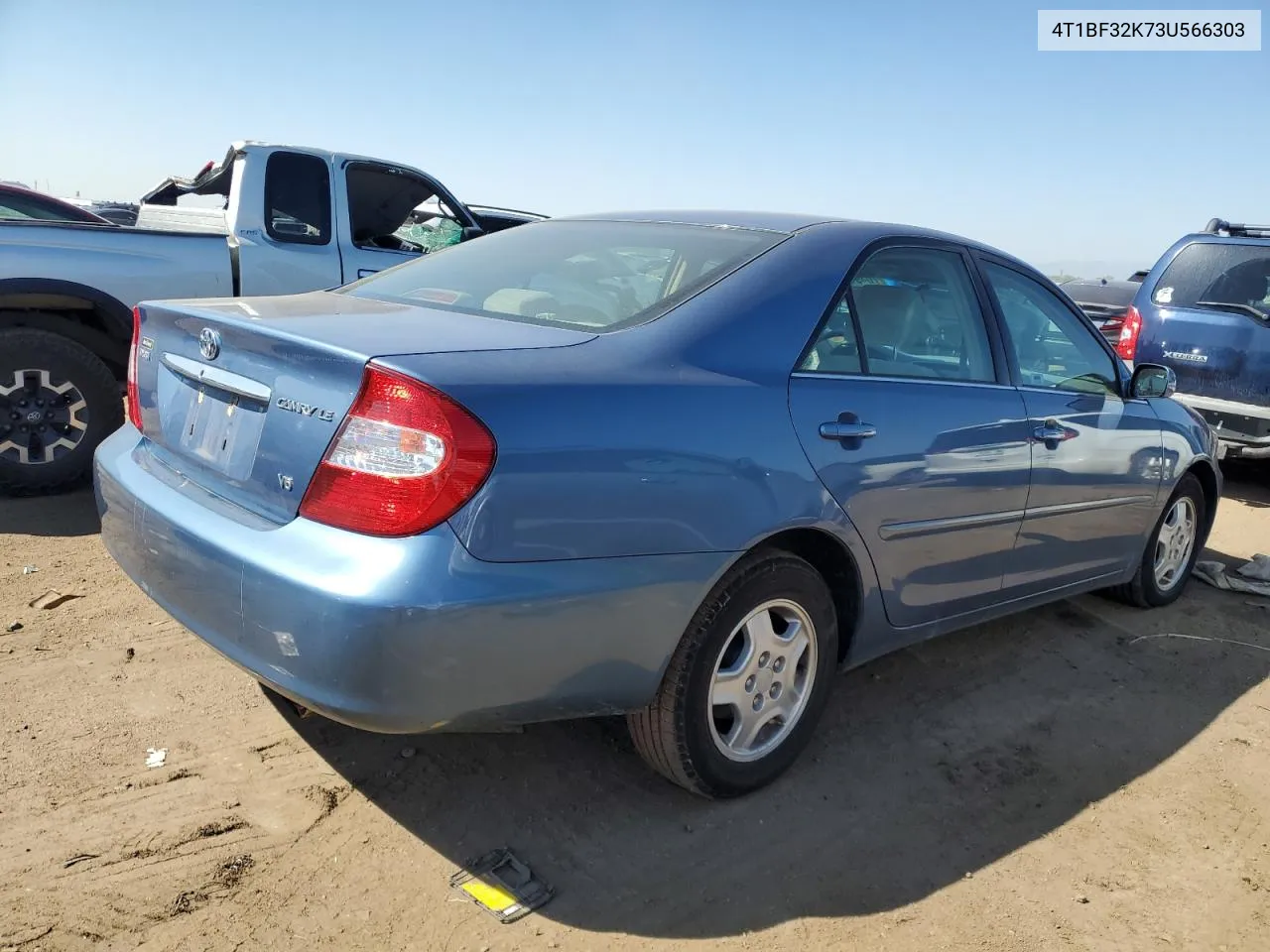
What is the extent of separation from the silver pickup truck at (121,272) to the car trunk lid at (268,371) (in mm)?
2746

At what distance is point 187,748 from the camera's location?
2953 millimetres

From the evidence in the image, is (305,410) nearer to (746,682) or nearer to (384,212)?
(746,682)

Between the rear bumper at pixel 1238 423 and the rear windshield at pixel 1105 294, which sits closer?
the rear bumper at pixel 1238 423

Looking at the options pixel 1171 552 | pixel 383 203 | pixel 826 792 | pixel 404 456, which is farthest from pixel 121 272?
pixel 1171 552

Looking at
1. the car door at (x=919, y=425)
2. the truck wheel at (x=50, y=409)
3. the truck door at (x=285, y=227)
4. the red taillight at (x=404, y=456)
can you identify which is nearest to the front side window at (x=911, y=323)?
the car door at (x=919, y=425)

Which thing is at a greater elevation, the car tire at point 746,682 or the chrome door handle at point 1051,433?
the chrome door handle at point 1051,433

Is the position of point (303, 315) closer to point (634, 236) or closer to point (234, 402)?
point (234, 402)

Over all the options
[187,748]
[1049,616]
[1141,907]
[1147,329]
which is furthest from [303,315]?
[1147,329]

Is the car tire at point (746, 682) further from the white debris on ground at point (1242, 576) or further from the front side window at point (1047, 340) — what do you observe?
the white debris on ground at point (1242, 576)

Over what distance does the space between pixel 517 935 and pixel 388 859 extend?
427 mm

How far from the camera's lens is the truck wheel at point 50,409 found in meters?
5.16

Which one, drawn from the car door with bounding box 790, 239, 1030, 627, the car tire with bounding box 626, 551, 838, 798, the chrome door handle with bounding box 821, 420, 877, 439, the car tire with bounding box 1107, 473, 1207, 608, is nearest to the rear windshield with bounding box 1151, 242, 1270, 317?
the car tire with bounding box 1107, 473, 1207, 608

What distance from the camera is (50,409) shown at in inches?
207

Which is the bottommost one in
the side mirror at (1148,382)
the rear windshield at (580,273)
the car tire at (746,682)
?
the car tire at (746,682)
